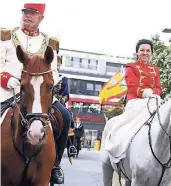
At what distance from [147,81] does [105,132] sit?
1.20m

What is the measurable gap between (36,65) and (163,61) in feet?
78.3

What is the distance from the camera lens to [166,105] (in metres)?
7.18

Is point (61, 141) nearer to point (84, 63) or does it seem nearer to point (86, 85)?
point (86, 85)

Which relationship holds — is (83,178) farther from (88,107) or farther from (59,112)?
(88,107)

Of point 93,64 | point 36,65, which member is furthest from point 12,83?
point 93,64

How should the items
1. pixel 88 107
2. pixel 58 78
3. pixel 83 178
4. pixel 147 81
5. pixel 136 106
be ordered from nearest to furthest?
pixel 58 78, pixel 136 106, pixel 147 81, pixel 83 178, pixel 88 107

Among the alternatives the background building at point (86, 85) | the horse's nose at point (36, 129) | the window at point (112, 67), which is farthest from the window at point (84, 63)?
the horse's nose at point (36, 129)

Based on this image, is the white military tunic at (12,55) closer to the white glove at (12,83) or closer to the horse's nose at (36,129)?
the white glove at (12,83)

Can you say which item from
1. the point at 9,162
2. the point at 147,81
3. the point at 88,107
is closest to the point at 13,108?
the point at 9,162

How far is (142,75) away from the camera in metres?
8.97

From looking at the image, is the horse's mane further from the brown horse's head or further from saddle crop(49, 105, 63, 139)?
saddle crop(49, 105, 63, 139)

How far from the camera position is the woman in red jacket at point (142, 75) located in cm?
891

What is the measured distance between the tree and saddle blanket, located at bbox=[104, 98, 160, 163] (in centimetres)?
1708

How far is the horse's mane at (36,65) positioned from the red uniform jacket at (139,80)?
313 centimetres
